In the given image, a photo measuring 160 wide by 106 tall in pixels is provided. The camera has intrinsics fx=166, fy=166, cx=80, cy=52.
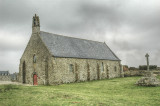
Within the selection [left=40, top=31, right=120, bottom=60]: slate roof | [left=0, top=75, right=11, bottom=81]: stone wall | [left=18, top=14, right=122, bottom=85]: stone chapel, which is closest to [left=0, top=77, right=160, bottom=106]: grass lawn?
[left=18, top=14, right=122, bottom=85]: stone chapel

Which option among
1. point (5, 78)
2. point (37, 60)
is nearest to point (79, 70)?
point (37, 60)

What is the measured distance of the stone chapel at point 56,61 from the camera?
30.3 m

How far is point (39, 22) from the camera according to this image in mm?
33906

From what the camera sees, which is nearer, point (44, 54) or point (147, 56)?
point (147, 56)

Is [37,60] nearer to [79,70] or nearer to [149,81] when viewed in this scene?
[79,70]

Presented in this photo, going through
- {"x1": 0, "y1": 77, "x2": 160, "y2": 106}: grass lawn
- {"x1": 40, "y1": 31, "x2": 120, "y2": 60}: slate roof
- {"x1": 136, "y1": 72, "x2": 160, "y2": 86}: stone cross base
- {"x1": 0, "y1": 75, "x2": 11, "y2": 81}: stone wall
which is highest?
{"x1": 40, "y1": 31, "x2": 120, "y2": 60}: slate roof

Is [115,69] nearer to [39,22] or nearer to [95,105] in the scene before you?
[39,22]

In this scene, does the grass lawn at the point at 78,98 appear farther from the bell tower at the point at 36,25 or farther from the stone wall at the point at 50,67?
the bell tower at the point at 36,25

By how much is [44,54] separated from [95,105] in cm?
2129

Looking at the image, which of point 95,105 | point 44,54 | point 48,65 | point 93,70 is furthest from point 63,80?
point 95,105

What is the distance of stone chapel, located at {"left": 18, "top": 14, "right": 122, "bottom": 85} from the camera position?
30.3 metres

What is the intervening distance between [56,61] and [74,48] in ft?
26.4

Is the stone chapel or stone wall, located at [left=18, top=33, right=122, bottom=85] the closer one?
stone wall, located at [left=18, top=33, right=122, bottom=85]

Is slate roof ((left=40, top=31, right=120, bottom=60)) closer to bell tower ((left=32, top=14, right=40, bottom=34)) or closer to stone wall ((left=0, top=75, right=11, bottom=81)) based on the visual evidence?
bell tower ((left=32, top=14, right=40, bottom=34))
